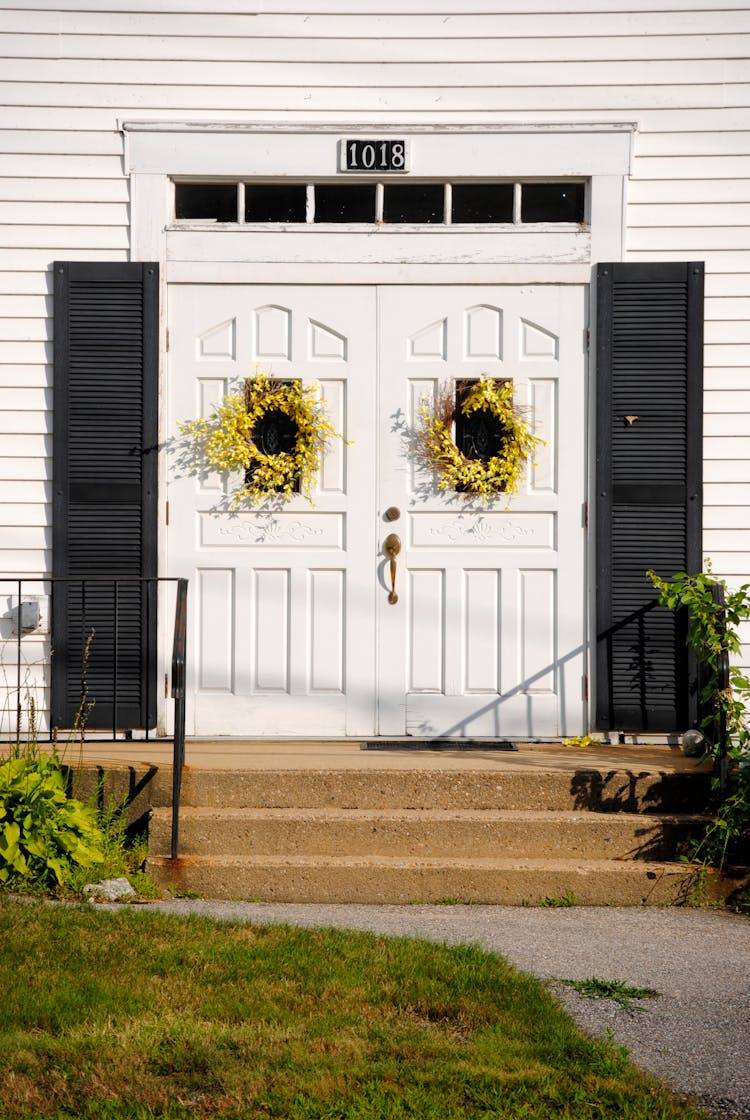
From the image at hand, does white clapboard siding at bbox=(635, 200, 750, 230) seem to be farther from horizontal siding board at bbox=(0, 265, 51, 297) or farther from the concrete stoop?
horizontal siding board at bbox=(0, 265, 51, 297)

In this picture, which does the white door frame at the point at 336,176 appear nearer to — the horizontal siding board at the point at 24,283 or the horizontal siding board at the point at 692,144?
the horizontal siding board at the point at 692,144

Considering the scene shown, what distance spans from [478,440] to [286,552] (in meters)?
1.18

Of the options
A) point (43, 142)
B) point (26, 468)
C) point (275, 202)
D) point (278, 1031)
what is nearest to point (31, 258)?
point (43, 142)

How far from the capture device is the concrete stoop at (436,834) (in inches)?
193

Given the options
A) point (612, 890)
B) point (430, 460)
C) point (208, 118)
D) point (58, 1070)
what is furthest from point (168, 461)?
point (58, 1070)

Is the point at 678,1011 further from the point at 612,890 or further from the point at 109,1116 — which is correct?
the point at 109,1116

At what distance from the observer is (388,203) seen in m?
6.22

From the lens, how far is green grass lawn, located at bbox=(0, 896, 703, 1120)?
2967 mm

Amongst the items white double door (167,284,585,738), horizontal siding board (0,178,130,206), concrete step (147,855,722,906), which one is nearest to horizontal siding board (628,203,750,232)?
white double door (167,284,585,738)

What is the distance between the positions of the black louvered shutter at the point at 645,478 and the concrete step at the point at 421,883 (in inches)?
49.6

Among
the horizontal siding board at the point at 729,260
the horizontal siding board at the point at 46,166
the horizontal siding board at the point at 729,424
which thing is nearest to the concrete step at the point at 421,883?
the horizontal siding board at the point at 729,424

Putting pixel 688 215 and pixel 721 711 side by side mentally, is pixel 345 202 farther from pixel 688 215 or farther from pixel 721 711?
pixel 721 711

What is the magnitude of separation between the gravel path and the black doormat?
3.93ft

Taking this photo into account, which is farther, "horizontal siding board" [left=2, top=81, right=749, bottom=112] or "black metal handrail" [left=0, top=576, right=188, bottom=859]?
"horizontal siding board" [left=2, top=81, right=749, bottom=112]
